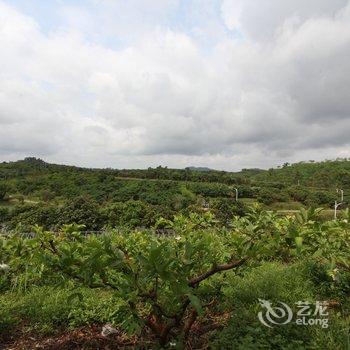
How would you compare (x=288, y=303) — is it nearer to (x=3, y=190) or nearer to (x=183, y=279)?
(x=183, y=279)

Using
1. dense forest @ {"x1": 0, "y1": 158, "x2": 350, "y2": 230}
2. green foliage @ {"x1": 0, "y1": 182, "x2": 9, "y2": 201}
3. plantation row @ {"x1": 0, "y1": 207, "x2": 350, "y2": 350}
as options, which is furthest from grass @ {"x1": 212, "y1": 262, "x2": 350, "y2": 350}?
green foliage @ {"x1": 0, "y1": 182, "x2": 9, "y2": 201}

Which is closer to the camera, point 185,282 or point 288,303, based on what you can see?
point 185,282

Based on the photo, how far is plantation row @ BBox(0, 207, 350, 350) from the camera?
7.45 ft

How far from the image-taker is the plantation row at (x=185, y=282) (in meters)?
2.27

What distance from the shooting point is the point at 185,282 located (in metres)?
2.15

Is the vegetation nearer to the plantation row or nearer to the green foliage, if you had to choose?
the plantation row

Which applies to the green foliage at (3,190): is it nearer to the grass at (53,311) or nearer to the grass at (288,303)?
the grass at (53,311)

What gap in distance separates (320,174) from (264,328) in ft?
287

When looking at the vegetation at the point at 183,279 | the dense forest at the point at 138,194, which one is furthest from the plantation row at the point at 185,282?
the dense forest at the point at 138,194
